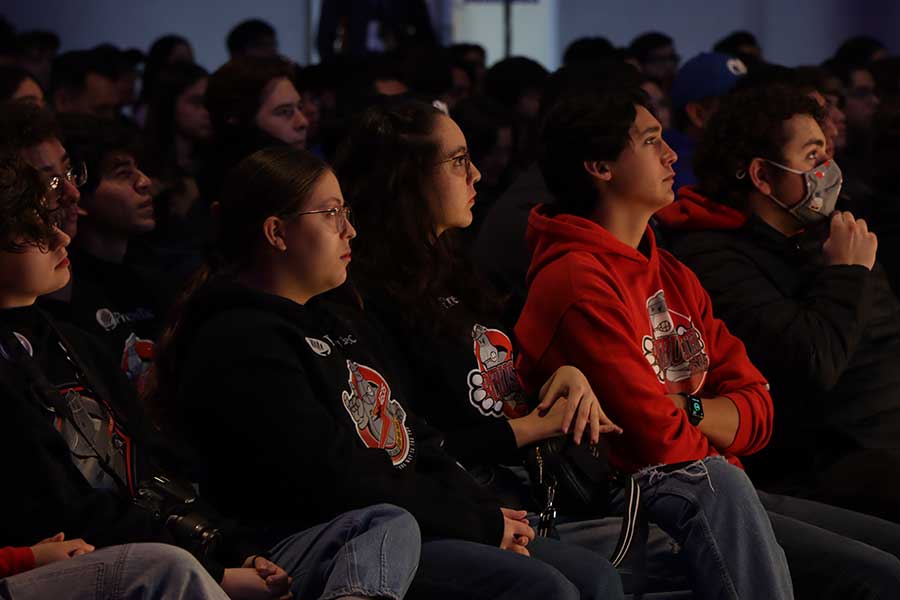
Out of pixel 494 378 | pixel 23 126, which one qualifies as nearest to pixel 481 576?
pixel 494 378

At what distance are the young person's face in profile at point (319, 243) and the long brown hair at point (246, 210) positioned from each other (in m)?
0.02

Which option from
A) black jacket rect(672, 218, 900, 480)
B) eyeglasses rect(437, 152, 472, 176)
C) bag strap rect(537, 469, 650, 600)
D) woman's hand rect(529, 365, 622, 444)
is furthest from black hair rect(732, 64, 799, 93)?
bag strap rect(537, 469, 650, 600)

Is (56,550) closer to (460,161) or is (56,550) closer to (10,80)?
(460,161)

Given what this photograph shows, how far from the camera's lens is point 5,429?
220 cm

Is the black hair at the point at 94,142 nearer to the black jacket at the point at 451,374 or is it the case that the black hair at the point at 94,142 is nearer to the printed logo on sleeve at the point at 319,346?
Answer: the black jacket at the point at 451,374

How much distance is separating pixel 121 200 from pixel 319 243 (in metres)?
1.06

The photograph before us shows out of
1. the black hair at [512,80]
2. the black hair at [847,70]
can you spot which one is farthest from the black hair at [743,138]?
the black hair at [847,70]

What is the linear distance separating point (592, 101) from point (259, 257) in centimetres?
90

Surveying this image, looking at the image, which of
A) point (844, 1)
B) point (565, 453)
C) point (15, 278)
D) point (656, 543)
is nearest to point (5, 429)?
point (15, 278)

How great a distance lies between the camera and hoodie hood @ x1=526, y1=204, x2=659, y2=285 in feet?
9.87

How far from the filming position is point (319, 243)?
2.60 metres

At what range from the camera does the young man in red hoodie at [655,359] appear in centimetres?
265

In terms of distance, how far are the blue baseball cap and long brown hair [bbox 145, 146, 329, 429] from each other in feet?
7.99

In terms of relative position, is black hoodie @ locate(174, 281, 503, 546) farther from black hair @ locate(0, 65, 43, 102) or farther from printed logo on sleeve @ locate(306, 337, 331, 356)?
black hair @ locate(0, 65, 43, 102)
